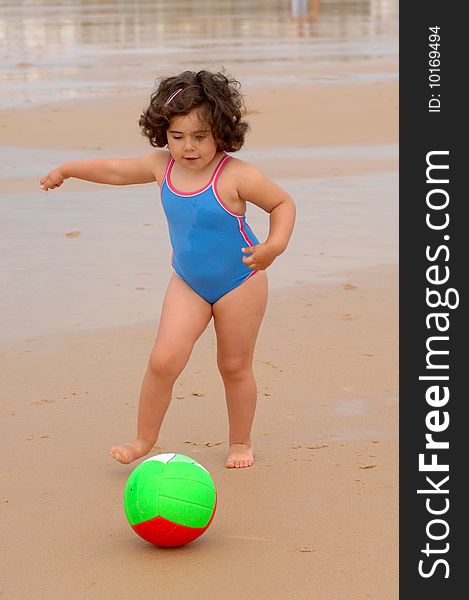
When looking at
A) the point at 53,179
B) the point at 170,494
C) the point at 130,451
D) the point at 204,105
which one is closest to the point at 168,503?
the point at 170,494

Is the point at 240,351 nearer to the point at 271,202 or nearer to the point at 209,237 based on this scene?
the point at 209,237

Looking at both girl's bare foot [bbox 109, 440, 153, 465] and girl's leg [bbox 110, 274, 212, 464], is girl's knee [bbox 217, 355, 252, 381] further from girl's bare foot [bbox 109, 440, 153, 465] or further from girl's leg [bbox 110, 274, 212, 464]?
girl's bare foot [bbox 109, 440, 153, 465]

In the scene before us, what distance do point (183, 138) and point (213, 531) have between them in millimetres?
1535

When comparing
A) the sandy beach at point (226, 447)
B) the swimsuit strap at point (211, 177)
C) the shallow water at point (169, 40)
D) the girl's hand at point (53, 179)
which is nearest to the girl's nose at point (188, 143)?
the swimsuit strap at point (211, 177)

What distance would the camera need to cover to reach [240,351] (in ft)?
16.0

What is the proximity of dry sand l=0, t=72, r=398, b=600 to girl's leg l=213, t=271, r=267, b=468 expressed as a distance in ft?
0.36

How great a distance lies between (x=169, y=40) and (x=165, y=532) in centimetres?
2579

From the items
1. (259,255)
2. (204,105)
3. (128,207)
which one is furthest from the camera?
(128,207)

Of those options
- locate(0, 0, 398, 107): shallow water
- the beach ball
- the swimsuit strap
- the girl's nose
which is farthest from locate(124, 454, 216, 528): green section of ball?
locate(0, 0, 398, 107): shallow water

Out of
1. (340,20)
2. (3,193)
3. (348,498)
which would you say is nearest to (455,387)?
(348,498)

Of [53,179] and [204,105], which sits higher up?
[204,105]

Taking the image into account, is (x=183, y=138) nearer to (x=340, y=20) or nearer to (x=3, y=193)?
(x=3, y=193)

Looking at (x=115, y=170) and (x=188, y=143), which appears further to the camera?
(x=115, y=170)

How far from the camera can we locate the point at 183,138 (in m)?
4.73
